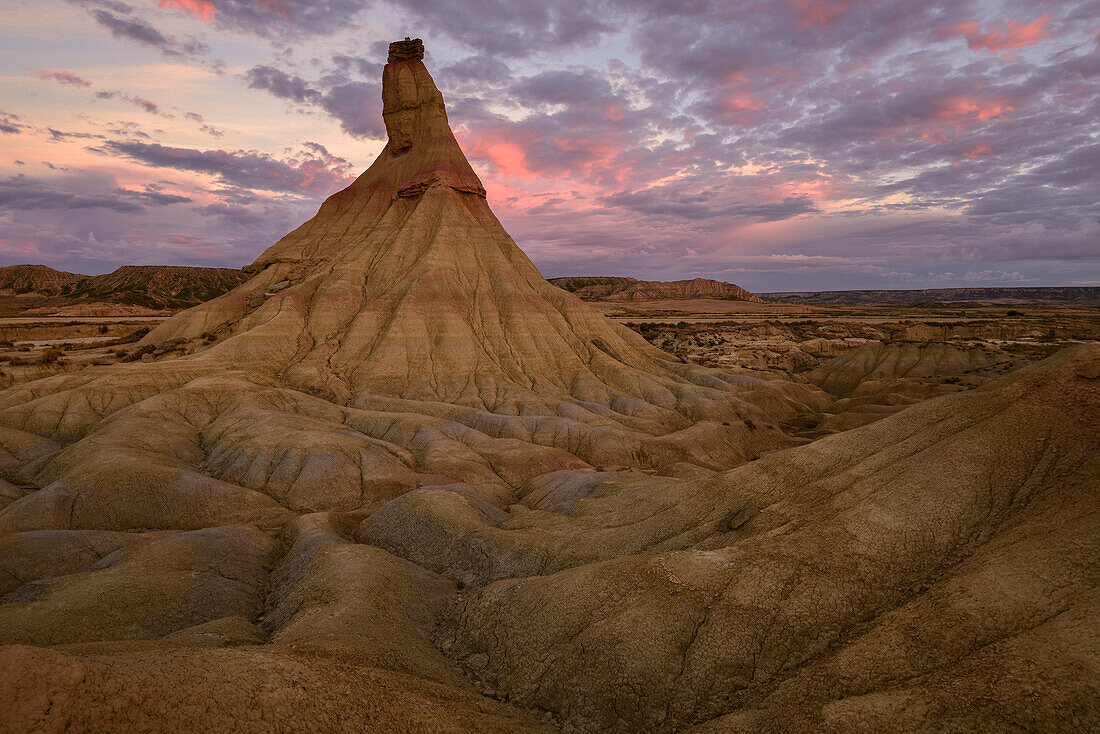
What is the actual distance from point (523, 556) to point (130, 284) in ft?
675

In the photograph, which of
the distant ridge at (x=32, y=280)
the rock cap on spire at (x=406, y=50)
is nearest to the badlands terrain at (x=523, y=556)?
the rock cap on spire at (x=406, y=50)

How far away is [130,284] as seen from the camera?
565 feet

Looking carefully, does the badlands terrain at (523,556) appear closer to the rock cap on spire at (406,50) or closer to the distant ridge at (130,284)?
the rock cap on spire at (406,50)

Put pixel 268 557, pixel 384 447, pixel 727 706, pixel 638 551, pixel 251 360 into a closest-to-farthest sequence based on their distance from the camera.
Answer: pixel 727 706 < pixel 638 551 < pixel 268 557 < pixel 384 447 < pixel 251 360

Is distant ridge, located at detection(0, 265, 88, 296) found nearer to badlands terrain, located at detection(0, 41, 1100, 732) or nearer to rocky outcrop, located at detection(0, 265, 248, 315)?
rocky outcrop, located at detection(0, 265, 248, 315)

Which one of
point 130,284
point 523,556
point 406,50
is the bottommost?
point 523,556

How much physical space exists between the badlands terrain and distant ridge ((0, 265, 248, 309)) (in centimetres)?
13482

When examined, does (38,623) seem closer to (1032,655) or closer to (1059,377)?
(1032,655)

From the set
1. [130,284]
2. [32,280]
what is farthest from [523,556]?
[32,280]

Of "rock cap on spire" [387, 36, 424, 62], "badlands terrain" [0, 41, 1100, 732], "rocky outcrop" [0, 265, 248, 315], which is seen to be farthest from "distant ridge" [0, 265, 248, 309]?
"badlands terrain" [0, 41, 1100, 732]

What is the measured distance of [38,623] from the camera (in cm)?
1736

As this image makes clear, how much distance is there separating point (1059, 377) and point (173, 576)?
113ft

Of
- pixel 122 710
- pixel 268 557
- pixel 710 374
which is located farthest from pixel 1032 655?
pixel 710 374

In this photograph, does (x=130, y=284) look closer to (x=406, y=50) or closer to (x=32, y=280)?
(x=32, y=280)
